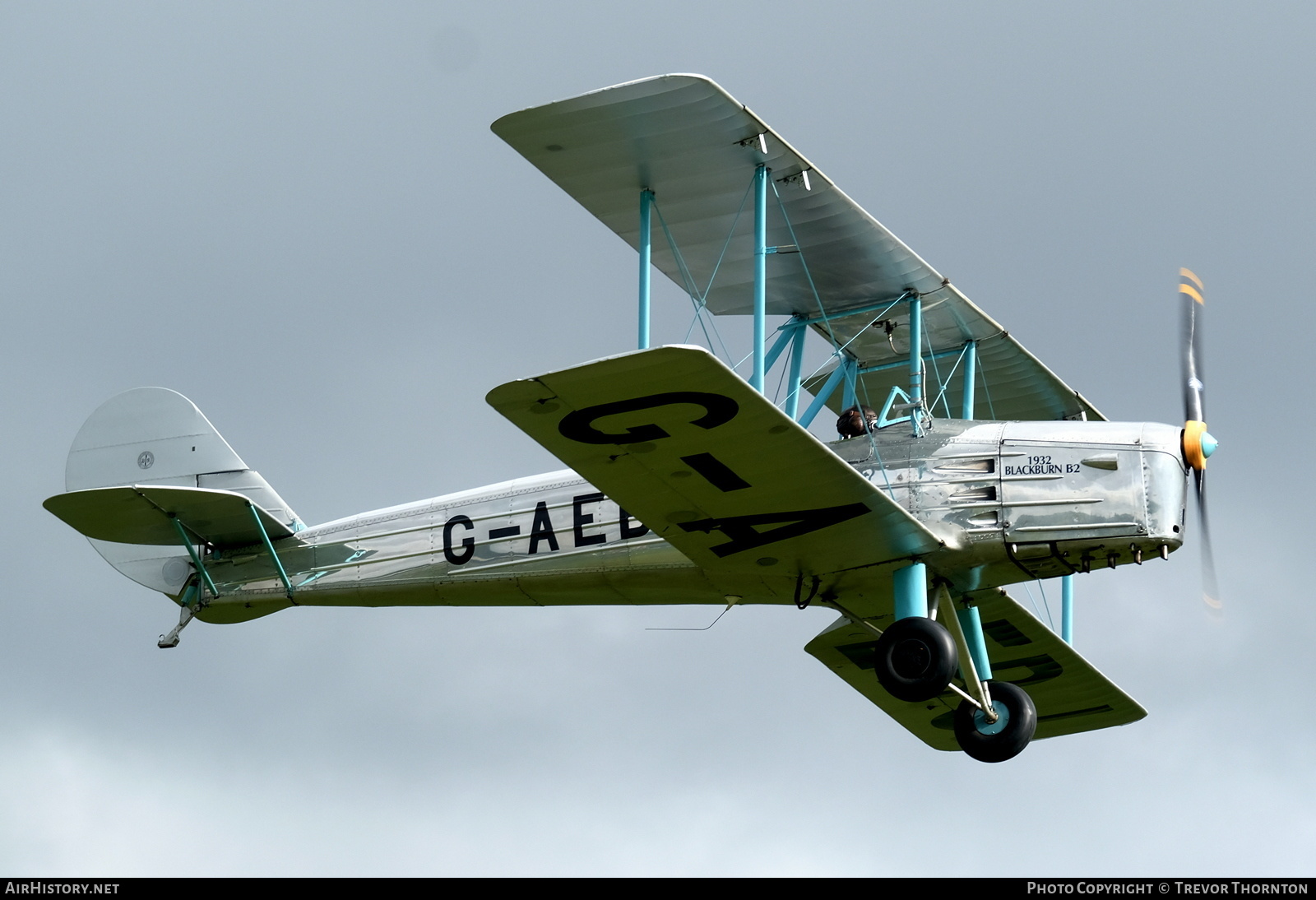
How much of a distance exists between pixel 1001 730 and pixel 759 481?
3.49 metres

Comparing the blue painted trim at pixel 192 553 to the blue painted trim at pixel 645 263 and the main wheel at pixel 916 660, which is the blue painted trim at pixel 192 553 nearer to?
the blue painted trim at pixel 645 263

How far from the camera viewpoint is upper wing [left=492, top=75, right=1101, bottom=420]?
13688mm

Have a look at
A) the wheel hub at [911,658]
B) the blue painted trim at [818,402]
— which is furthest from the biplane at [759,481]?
the blue painted trim at [818,402]

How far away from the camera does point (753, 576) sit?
567 inches

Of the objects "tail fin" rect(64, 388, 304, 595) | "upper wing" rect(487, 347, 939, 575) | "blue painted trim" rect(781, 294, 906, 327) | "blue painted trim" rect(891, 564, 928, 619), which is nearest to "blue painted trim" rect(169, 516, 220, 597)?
"tail fin" rect(64, 388, 304, 595)

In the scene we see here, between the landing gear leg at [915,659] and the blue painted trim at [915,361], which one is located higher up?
the blue painted trim at [915,361]

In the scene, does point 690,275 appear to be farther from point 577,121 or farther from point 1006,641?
point 1006,641

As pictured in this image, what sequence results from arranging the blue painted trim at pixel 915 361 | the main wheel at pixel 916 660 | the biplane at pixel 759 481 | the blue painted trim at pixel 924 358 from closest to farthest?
the biplane at pixel 759 481 → the main wheel at pixel 916 660 → the blue painted trim at pixel 915 361 → the blue painted trim at pixel 924 358

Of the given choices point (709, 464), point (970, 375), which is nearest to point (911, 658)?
point (709, 464)

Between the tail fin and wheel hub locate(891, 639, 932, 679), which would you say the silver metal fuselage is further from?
the tail fin

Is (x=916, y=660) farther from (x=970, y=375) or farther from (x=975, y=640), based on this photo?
(x=970, y=375)

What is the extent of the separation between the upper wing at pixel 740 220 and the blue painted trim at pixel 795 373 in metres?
0.25

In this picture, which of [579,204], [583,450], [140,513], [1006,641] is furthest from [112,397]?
[1006,641]

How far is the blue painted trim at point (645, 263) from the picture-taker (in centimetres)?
1361
